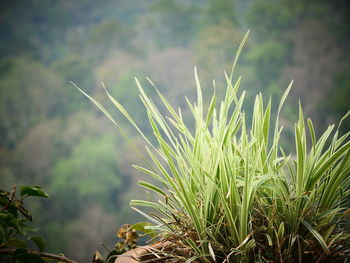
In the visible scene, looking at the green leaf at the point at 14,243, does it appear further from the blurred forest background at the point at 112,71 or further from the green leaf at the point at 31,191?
the blurred forest background at the point at 112,71

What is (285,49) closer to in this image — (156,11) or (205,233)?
(156,11)

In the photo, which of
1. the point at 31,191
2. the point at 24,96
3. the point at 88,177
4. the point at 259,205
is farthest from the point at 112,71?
the point at 259,205

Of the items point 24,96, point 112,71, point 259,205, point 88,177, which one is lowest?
point 88,177

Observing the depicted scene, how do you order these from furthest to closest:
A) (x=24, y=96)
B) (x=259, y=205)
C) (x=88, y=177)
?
(x=24, y=96), (x=88, y=177), (x=259, y=205)

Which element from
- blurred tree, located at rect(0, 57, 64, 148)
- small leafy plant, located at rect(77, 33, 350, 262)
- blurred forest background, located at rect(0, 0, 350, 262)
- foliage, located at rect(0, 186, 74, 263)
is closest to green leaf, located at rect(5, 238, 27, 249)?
foliage, located at rect(0, 186, 74, 263)

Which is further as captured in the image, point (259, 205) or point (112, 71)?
point (112, 71)

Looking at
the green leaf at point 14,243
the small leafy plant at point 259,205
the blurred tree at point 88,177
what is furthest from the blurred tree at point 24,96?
the small leafy plant at point 259,205

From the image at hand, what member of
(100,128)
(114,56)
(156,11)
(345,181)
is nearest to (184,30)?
(156,11)

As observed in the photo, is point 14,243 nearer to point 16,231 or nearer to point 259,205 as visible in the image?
point 16,231

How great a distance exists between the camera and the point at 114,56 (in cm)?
444

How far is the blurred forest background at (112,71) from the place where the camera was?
4.16 m

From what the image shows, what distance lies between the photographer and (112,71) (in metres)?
4.44

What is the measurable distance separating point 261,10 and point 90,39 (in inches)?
79.1

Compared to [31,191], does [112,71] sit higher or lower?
higher
